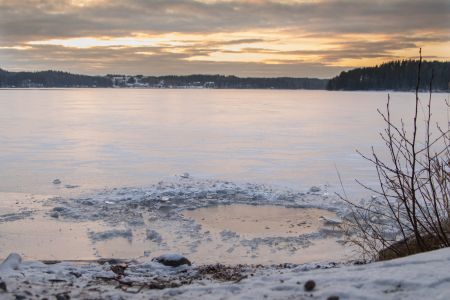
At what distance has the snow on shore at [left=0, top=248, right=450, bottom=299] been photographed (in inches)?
137

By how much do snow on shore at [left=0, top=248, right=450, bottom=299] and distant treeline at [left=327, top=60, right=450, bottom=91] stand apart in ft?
294

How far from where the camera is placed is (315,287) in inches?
147

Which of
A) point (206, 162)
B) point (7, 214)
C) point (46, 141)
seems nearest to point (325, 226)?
point (7, 214)

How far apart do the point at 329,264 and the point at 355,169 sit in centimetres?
707

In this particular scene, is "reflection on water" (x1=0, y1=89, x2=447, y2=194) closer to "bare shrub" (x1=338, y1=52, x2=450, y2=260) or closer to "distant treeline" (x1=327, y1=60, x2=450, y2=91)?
"bare shrub" (x1=338, y1=52, x2=450, y2=260)

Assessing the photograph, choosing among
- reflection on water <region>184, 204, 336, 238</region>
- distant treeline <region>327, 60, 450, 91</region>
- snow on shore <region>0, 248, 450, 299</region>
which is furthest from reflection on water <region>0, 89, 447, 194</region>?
distant treeline <region>327, 60, 450, 91</region>

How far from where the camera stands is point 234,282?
4434 mm

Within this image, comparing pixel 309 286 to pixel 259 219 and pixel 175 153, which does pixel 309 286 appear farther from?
pixel 175 153

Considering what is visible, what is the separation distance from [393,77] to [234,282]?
337 feet

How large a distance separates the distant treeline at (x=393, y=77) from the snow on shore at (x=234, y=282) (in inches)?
3524

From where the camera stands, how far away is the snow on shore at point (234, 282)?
347 centimetres

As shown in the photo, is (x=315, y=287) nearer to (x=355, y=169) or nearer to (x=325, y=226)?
(x=325, y=226)

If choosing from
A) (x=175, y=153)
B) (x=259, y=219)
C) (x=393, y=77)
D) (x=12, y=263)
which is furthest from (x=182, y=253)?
(x=393, y=77)

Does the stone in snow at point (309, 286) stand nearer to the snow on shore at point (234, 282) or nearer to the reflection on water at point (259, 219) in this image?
the snow on shore at point (234, 282)
